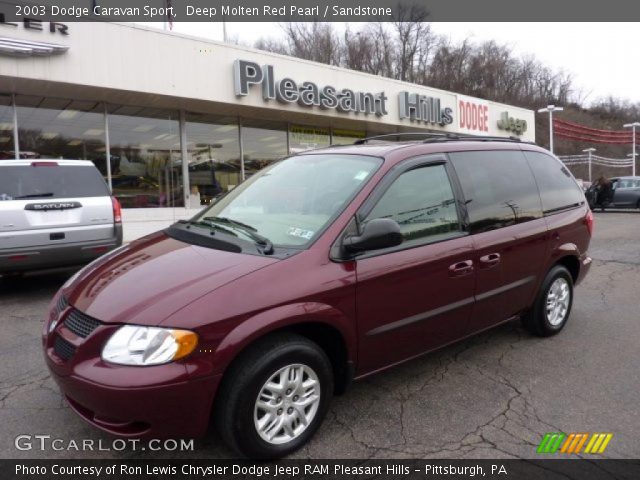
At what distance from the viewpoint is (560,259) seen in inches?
183

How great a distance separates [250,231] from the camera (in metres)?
3.24

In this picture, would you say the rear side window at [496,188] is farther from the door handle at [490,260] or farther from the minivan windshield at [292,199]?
the minivan windshield at [292,199]

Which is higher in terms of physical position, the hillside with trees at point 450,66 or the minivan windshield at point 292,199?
the hillside with trees at point 450,66

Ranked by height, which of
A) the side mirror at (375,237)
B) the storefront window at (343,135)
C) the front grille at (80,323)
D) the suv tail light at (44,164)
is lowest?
the front grille at (80,323)

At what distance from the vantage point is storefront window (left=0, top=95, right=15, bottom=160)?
11016 millimetres

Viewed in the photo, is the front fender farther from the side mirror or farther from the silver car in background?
the silver car in background

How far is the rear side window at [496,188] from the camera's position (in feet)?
12.4

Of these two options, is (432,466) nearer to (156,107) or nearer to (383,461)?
(383,461)

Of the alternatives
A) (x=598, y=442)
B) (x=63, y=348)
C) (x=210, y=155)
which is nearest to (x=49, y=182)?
(x=63, y=348)

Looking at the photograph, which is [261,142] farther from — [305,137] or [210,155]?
[210,155]

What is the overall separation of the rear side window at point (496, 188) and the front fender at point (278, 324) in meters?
1.40

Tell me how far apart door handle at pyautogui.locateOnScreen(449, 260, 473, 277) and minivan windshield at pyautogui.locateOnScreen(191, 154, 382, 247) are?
0.89 metres

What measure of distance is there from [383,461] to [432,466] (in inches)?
10.3

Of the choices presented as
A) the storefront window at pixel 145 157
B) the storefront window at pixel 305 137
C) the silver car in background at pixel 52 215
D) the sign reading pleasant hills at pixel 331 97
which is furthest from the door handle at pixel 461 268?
the storefront window at pixel 305 137
